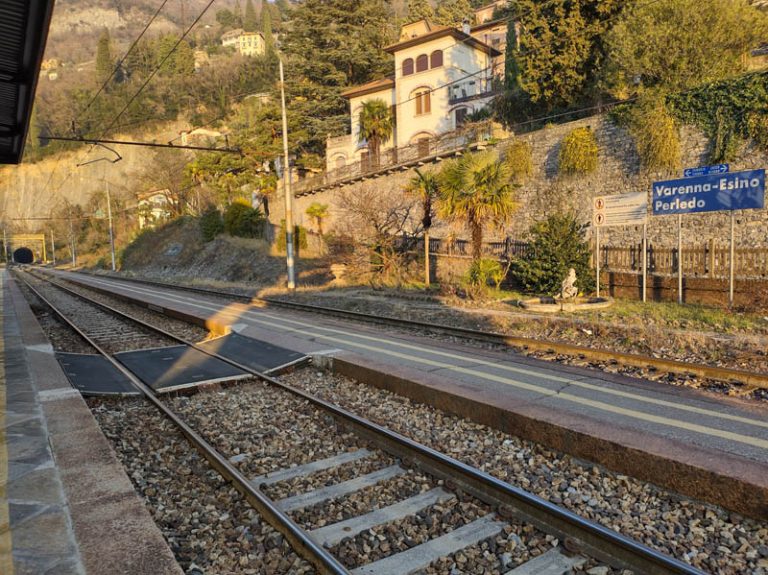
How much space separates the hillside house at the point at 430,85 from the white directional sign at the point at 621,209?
75.7ft

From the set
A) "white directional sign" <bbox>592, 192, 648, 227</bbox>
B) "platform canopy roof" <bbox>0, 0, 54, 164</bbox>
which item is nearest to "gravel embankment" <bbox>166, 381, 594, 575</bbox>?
"platform canopy roof" <bbox>0, 0, 54, 164</bbox>

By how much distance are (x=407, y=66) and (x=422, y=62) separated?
1.36 m

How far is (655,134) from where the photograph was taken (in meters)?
21.2

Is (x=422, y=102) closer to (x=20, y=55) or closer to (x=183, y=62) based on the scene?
(x=20, y=55)

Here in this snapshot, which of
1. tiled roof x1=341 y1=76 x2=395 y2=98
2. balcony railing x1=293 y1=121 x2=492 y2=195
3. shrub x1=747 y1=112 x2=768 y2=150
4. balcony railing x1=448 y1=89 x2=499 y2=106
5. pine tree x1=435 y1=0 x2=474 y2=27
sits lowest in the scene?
shrub x1=747 y1=112 x2=768 y2=150

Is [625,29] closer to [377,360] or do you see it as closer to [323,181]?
[377,360]

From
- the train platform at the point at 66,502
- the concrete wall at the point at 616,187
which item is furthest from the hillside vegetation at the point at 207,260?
the train platform at the point at 66,502

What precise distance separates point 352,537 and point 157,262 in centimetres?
5775

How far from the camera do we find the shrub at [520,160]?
2675 cm

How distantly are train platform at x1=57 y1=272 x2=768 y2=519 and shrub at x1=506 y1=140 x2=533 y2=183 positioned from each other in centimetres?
1769

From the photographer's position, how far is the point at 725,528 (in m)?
4.05

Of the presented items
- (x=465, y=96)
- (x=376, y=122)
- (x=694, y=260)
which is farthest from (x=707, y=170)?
(x=376, y=122)

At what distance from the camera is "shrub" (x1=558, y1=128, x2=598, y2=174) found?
2394 cm

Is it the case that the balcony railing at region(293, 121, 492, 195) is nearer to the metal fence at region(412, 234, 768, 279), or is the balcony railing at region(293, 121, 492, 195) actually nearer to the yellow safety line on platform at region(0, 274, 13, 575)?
the metal fence at region(412, 234, 768, 279)
